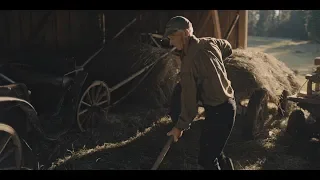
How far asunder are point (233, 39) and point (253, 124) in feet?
13.4

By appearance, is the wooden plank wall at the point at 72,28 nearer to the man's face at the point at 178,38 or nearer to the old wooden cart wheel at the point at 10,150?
the old wooden cart wheel at the point at 10,150

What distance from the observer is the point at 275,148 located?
6086 millimetres

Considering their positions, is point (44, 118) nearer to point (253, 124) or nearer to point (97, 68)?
point (97, 68)

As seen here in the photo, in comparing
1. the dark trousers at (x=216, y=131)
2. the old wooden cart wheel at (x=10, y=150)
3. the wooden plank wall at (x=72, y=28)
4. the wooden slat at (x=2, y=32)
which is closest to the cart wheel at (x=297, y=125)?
the dark trousers at (x=216, y=131)

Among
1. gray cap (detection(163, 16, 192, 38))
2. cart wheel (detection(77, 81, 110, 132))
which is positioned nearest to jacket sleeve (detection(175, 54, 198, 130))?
gray cap (detection(163, 16, 192, 38))

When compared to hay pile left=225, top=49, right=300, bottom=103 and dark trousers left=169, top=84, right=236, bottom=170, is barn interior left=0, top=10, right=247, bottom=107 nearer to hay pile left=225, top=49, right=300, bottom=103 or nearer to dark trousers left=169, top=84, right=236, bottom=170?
hay pile left=225, top=49, right=300, bottom=103

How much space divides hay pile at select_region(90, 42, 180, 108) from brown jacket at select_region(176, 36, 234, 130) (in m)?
3.19

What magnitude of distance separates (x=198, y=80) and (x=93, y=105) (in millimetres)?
2777

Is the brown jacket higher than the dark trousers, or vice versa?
the brown jacket

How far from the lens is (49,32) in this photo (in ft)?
25.8

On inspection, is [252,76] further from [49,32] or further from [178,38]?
[49,32]

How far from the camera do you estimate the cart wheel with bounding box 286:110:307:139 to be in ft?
20.1

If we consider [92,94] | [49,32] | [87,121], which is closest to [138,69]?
[92,94]

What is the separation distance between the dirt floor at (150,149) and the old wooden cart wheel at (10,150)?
0.67 metres
